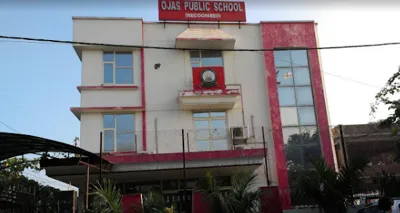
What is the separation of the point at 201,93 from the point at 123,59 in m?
3.90

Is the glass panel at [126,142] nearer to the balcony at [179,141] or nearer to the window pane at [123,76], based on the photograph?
the balcony at [179,141]

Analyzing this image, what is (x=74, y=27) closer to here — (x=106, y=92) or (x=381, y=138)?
(x=106, y=92)

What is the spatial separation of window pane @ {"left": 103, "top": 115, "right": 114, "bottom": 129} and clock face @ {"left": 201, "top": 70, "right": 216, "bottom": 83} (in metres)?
4.22

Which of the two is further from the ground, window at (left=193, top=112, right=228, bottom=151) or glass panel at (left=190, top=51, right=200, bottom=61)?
glass panel at (left=190, top=51, right=200, bottom=61)

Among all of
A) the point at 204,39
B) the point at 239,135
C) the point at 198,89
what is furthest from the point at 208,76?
the point at 239,135

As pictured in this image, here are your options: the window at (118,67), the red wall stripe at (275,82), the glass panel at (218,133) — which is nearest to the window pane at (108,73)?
the window at (118,67)

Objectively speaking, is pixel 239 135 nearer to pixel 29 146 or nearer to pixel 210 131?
pixel 210 131

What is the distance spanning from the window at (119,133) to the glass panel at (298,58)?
7755 mm

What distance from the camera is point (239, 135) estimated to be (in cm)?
1616

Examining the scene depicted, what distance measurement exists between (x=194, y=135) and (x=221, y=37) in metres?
4.42

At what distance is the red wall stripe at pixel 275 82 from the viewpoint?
16594 millimetres

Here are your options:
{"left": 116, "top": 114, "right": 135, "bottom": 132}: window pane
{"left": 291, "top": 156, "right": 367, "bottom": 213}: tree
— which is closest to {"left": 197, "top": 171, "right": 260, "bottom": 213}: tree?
{"left": 291, "top": 156, "right": 367, "bottom": 213}: tree

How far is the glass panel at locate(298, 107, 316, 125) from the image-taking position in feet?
57.1

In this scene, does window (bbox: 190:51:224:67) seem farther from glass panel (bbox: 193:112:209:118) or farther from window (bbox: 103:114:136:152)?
window (bbox: 103:114:136:152)
